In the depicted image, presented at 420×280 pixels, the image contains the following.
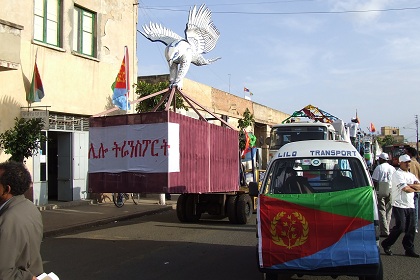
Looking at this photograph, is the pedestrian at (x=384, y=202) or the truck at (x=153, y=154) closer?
the truck at (x=153, y=154)

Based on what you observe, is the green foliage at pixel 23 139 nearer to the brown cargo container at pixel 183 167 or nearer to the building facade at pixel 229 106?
the brown cargo container at pixel 183 167

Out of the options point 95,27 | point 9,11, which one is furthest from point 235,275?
point 95,27

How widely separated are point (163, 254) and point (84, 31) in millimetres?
11543

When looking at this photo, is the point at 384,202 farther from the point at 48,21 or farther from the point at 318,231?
the point at 48,21

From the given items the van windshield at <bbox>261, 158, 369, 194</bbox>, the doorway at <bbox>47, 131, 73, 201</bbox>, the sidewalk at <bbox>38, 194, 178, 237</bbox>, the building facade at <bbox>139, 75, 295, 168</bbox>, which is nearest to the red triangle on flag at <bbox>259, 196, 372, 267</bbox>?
the van windshield at <bbox>261, 158, 369, 194</bbox>

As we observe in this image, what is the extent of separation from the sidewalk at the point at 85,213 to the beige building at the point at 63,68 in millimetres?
559

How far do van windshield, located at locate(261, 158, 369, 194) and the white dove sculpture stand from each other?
582 centimetres

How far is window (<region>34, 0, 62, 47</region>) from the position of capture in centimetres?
1536

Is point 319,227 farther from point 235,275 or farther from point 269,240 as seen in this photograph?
point 235,275

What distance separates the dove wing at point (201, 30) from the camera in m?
13.6

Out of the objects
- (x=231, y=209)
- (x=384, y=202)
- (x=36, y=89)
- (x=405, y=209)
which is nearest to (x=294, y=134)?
(x=231, y=209)

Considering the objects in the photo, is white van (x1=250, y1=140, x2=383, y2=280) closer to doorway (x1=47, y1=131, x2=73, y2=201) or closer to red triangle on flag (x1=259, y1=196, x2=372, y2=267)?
red triangle on flag (x1=259, y1=196, x2=372, y2=267)

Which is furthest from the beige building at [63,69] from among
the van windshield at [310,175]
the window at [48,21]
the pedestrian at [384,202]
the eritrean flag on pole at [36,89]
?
the van windshield at [310,175]

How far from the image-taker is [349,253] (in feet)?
18.1
